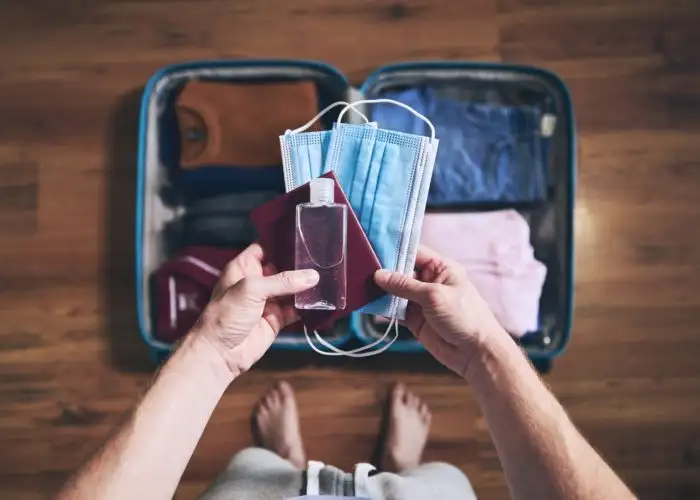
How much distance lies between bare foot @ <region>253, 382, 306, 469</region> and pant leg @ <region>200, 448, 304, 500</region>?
0.26ft

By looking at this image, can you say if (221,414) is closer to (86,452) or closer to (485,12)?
(86,452)

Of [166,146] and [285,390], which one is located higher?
[166,146]

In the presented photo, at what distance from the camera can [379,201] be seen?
0.83 metres

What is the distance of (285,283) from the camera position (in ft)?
2.49

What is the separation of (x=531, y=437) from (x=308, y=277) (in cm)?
35

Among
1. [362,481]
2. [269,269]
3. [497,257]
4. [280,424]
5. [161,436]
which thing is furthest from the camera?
[280,424]

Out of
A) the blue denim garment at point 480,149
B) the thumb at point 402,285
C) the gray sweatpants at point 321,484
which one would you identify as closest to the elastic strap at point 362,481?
the gray sweatpants at point 321,484

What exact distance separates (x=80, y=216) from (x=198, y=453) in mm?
599

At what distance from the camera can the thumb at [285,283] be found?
2.46 ft

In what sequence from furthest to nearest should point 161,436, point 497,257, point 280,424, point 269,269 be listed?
point 280,424
point 497,257
point 269,269
point 161,436

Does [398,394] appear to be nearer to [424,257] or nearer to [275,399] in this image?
[275,399]

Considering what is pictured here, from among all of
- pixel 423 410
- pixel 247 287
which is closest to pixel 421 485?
pixel 423 410

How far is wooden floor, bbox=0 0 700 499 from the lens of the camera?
1284 mm

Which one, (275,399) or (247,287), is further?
(275,399)
